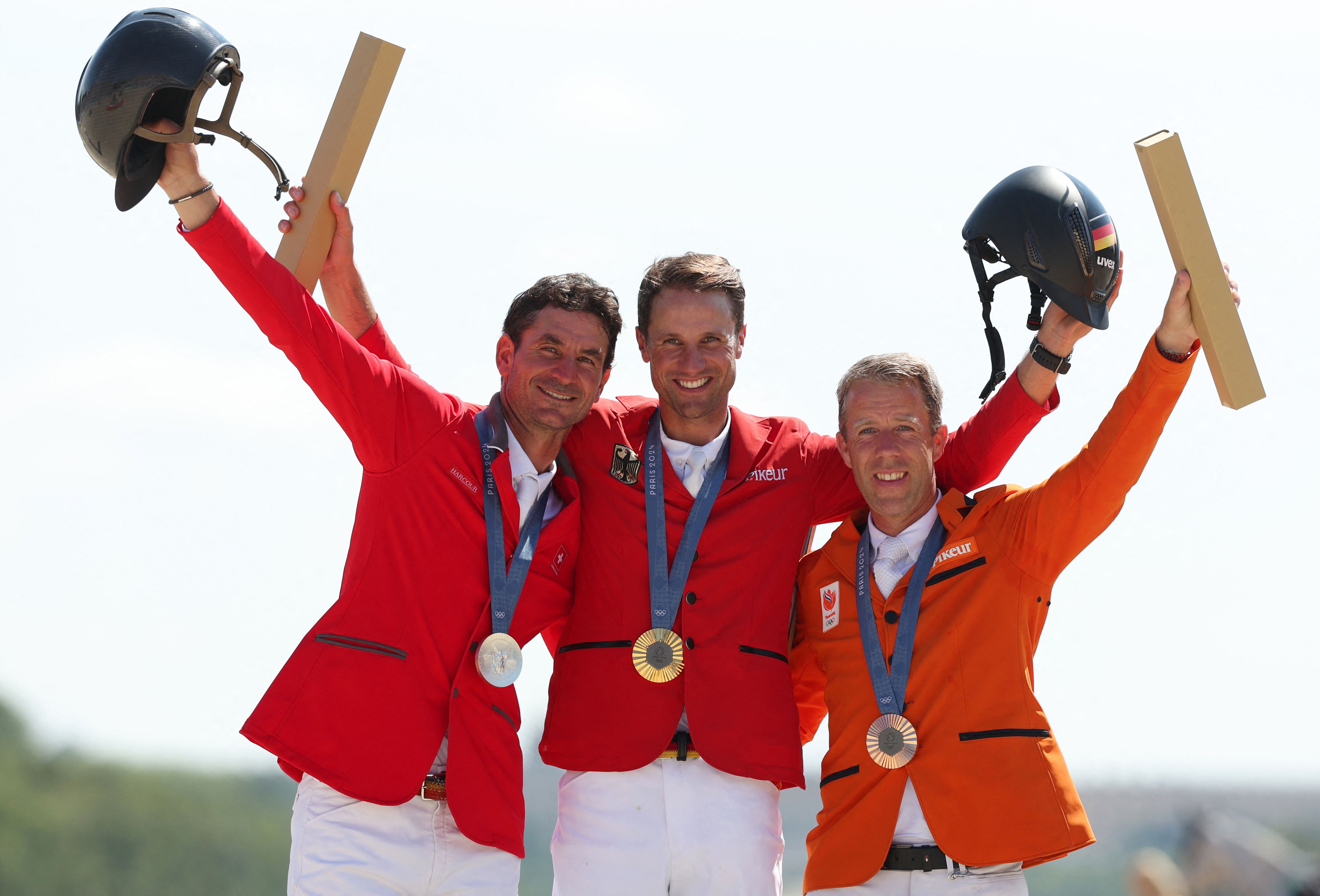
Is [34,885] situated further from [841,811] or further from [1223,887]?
[841,811]

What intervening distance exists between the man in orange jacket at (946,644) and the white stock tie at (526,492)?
126 centimetres

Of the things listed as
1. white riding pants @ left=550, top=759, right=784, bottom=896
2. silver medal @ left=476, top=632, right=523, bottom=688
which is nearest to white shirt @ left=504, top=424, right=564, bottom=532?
silver medal @ left=476, top=632, right=523, bottom=688

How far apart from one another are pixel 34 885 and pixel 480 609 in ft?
180

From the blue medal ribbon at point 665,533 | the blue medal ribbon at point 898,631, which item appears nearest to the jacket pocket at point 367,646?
the blue medal ribbon at point 665,533

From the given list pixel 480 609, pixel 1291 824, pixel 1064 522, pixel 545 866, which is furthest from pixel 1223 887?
pixel 1291 824

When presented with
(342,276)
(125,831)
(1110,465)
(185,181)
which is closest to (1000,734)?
(1110,465)

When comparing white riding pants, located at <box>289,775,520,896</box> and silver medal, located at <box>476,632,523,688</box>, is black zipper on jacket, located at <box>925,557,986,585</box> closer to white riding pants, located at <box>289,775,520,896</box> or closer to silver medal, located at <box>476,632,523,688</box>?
silver medal, located at <box>476,632,523,688</box>

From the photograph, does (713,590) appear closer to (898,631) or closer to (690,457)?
(690,457)

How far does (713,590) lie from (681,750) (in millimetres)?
638

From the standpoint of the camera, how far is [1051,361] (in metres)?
5.38

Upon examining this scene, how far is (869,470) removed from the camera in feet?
16.6

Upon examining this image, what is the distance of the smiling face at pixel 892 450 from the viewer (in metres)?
5.04

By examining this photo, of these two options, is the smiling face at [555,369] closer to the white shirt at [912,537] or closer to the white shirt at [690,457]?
the white shirt at [690,457]

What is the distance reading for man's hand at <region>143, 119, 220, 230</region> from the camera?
424 cm
